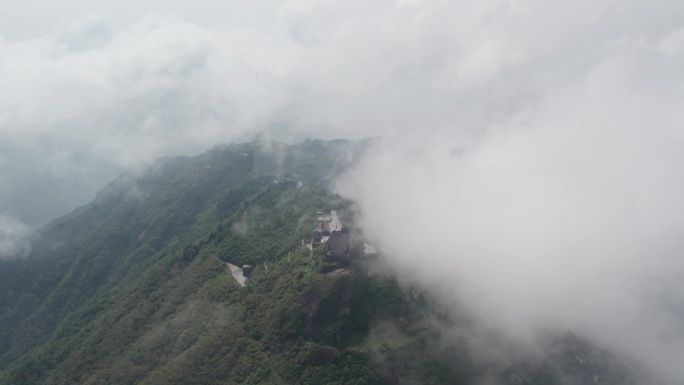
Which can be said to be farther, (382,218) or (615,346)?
(382,218)

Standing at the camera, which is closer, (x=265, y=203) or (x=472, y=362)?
(x=472, y=362)

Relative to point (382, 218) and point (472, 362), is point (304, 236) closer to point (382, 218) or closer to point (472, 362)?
point (382, 218)

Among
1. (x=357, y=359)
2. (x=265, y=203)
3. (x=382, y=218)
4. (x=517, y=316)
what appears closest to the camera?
(x=357, y=359)

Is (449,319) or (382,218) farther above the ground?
(382,218)

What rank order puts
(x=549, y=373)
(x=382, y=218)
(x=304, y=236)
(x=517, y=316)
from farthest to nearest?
(x=382, y=218)
(x=304, y=236)
(x=517, y=316)
(x=549, y=373)

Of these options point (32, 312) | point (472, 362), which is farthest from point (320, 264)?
point (32, 312)

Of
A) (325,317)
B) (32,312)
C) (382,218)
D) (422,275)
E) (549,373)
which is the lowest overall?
(32,312)

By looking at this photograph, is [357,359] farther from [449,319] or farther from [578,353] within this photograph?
[578,353]

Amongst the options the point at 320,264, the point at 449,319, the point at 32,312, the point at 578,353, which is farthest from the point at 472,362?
the point at 32,312

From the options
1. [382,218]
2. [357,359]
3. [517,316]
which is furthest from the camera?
[382,218]
